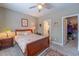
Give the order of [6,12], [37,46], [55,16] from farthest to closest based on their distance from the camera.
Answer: [37,46] → [55,16] → [6,12]

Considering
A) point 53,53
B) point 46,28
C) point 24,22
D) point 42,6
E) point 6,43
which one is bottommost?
point 53,53

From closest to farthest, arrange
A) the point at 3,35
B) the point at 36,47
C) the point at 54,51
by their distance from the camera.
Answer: the point at 3,35 < the point at 54,51 < the point at 36,47

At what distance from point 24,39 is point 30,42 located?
0.42 feet

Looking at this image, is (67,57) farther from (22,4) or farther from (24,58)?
(22,4)

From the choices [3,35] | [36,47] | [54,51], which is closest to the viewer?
[3,35]

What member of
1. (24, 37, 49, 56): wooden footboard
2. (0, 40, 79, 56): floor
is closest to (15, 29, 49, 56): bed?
(24, 37, 49, 56): wooden footboard

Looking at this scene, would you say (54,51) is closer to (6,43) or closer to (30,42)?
(30,42)

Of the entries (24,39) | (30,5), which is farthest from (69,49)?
(30,5)

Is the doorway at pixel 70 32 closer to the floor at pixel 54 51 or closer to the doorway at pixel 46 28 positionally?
the floor at pixel 54 51

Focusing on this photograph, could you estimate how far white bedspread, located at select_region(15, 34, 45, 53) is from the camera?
164 cm

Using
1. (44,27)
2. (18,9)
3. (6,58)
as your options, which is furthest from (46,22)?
(6,58)

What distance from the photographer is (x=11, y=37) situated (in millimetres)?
1684

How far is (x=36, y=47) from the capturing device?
1.86 metres

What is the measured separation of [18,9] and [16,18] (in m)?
0.17
